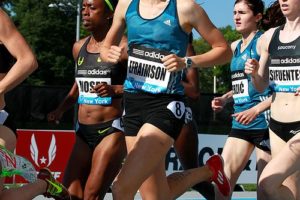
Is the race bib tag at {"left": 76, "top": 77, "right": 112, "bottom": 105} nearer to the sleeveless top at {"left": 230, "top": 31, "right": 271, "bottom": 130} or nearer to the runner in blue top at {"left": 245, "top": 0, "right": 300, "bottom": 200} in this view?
the runner in blue top at {"left": 245, "top": 0, "right": 300, "bottom": 200}

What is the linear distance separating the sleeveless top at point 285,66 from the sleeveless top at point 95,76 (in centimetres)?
139

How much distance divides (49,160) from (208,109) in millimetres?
3137

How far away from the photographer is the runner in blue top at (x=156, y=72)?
5449mm

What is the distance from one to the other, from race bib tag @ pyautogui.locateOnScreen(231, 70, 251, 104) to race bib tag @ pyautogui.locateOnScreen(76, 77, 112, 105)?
149cm

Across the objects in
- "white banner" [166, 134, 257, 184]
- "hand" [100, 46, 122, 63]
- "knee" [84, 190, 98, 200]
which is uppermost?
"hand" [100, 46, 122, 63]

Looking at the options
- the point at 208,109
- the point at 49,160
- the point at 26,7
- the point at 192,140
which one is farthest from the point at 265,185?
the point at 26,7

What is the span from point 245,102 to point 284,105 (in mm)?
1532

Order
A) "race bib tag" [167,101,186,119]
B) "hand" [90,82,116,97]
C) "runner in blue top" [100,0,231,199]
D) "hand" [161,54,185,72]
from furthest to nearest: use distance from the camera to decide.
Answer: "hand" [90,82,116,97]
"race bib tag" [167,101,186,119]
"runner in blue top" [100,0,231,199]
"hand" [161,54,185,72]

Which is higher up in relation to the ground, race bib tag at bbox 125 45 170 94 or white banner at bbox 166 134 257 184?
race bib tag at bbox 125 45 170 94

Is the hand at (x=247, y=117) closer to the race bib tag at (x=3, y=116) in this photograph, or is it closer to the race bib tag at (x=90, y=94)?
the race bib tag at (x=90, y=94)

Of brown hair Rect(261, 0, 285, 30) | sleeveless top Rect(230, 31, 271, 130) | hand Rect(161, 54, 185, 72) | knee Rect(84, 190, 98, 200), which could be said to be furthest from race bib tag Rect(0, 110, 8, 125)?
brown hair Rect(261, 0, 285, 30)

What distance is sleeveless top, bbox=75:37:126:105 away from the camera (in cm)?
685

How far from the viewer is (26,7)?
246 feet

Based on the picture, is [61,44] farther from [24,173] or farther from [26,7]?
[24,173]
